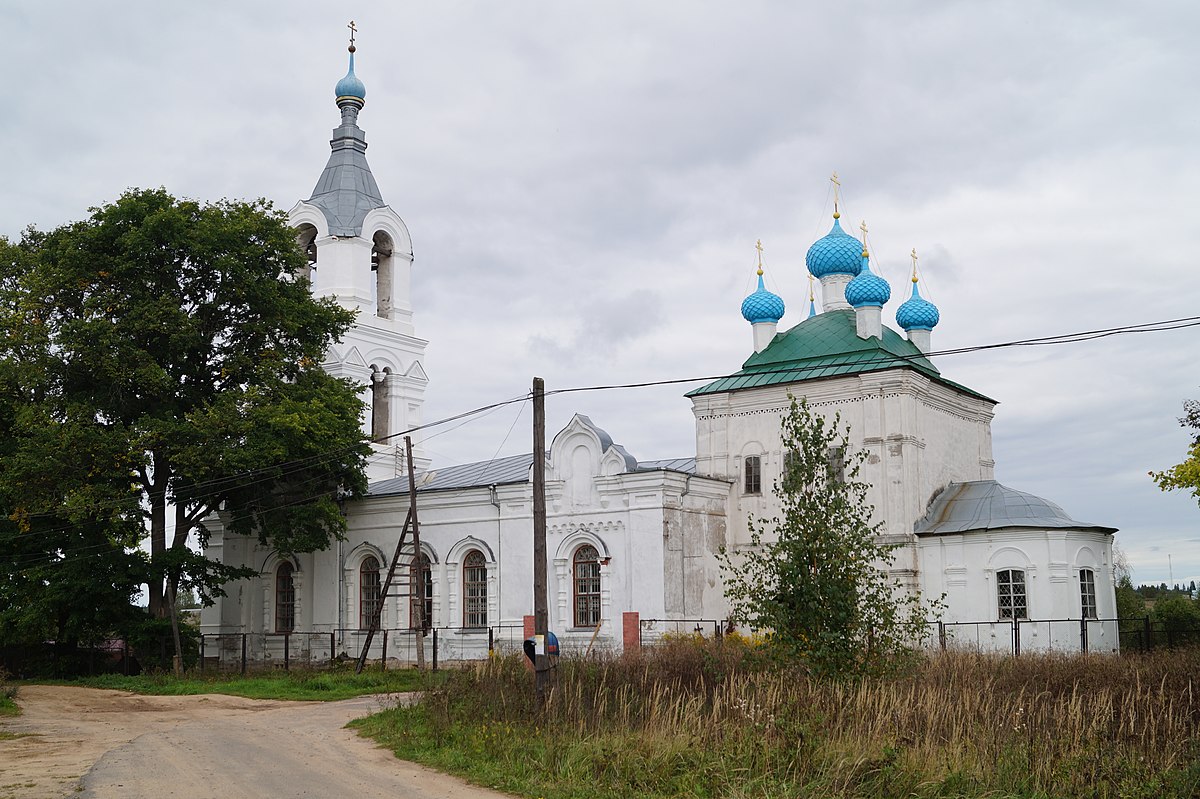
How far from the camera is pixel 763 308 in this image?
97.3 ft

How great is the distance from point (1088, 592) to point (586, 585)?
11129 mm

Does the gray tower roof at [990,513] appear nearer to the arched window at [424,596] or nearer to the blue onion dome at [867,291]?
the blue onion dome at [867,291]

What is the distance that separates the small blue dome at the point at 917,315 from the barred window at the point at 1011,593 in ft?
26.3

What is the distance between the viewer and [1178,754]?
33.5 ft

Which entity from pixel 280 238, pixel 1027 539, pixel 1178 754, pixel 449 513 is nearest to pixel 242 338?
pixel 280 238

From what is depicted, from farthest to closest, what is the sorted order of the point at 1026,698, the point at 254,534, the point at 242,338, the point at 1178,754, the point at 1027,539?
the point at 254,534
the point at 242,338
the point at 1027,539
the point at 1026,698
the point at 1178,754

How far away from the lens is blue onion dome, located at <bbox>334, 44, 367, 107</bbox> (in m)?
38.3

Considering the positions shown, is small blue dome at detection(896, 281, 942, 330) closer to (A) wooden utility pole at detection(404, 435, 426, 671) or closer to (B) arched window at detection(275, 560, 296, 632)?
(A) wooden utility pole at detection(404, 435, 426, 671)

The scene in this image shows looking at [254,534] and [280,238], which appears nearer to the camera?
[280,238]

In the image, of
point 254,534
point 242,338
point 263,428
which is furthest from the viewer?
point 254,534

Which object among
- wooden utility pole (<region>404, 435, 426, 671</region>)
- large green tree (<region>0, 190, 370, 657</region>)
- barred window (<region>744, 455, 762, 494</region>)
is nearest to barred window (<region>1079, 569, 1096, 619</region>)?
barred window (<region>744, 455, 762, 494</region>)

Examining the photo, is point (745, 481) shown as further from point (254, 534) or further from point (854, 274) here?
point (254, 534)

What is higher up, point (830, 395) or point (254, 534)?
point (830, 395)

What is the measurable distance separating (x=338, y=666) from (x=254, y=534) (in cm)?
734
